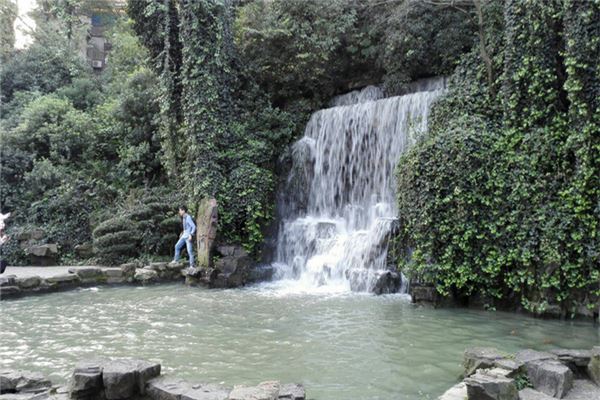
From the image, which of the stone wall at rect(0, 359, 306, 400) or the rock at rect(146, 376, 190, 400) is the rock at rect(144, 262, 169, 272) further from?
the rock at rect(146, 376, 190, 400)

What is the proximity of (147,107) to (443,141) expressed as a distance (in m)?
11.7

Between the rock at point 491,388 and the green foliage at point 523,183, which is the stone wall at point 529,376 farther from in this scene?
the green foliage at point 523,183

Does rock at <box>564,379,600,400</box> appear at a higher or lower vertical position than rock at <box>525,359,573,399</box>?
lower

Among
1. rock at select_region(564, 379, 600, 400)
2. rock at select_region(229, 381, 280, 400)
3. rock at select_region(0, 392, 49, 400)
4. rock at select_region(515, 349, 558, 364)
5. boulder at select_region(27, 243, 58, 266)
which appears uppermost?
boulder at select_region(27, 243, 58, 266)

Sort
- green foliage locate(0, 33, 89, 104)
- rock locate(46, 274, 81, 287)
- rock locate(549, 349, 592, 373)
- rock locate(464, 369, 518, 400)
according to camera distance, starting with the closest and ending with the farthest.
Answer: rock locate(464, 369, 518, 400), rock locate(549, 349, 592, 373), rock locate(46, 274, 81, 287), green foliage locate(0, 33, 89, 104)

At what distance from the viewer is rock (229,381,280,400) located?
4.24 m

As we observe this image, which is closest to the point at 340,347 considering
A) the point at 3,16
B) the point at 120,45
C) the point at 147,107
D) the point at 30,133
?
the point at 147,107

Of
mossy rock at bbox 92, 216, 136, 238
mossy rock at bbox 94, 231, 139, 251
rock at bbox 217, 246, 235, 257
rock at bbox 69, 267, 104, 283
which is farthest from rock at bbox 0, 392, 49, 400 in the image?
mossy rock at bbox 92, 216, 136, 238

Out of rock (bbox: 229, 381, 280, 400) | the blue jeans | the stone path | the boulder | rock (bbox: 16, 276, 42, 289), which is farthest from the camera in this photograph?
Answer: the boulder

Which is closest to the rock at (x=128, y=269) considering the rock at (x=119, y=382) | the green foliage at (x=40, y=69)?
the rock at (x=119, y=382)

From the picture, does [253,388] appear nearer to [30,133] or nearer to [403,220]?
[403,220]

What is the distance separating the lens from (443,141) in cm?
966

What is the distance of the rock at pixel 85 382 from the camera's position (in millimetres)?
4773

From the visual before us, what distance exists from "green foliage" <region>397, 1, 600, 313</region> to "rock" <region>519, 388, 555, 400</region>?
158 inches
